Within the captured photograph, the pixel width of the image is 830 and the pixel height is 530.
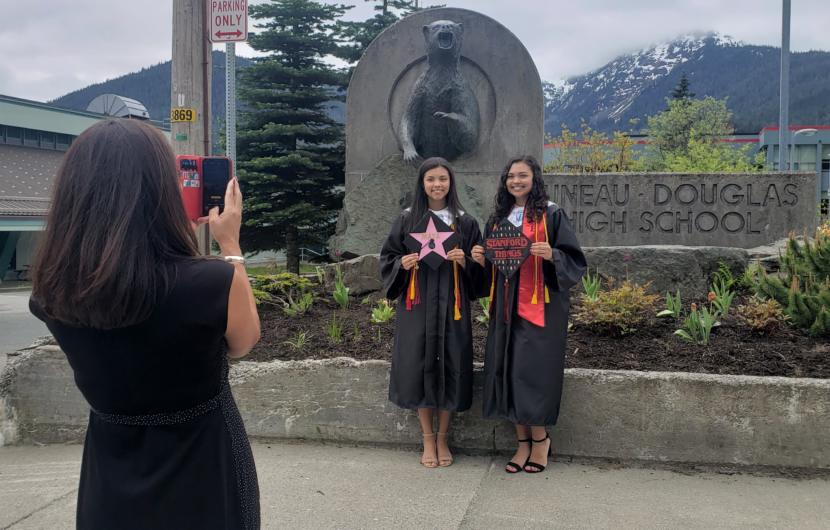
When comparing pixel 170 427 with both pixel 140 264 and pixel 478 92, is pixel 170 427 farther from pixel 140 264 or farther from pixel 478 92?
pixel 478 92

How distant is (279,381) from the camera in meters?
4.69

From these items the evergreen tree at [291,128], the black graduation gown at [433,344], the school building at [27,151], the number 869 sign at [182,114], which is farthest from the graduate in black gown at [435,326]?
the school building at [27,151]

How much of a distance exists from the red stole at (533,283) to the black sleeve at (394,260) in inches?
29.5

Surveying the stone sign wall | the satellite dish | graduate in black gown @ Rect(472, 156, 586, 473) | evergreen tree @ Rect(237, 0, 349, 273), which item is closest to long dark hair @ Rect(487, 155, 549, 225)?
graduate in black gown @ Rect(472, 156, 586, 473)

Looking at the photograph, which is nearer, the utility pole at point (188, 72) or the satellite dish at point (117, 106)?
the utility pole at point (188, 72)

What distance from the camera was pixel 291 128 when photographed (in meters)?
16.5

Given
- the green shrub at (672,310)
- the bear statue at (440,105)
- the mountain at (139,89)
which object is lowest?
the green shrub at (672,310)

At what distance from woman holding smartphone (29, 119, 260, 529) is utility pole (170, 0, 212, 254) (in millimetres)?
3865

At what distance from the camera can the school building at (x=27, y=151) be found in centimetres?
2942

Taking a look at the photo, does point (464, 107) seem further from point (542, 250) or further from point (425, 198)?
point (542, 250)

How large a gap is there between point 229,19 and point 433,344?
3067mm

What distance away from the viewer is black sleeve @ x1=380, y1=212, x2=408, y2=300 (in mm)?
4352

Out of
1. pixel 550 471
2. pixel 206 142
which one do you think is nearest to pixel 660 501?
pixel 550 471

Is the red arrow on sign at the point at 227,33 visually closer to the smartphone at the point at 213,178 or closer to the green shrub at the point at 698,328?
the smartphone at the point at 213,178
